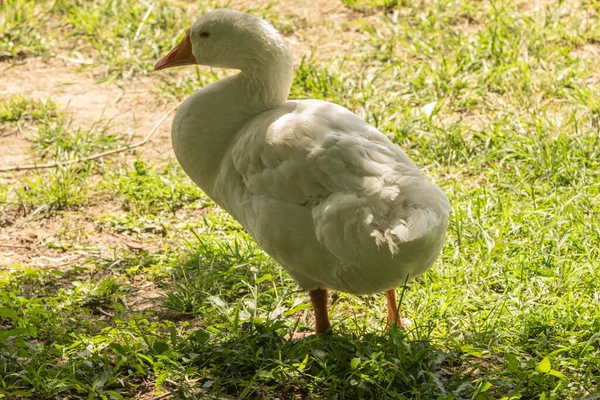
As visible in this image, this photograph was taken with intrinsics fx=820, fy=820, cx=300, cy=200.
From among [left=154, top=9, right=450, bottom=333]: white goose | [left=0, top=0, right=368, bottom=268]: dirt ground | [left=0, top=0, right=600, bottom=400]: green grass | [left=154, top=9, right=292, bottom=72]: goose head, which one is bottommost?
[left=0, top=0, right=368, bottom=268]: dirt ground

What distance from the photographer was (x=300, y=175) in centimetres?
373

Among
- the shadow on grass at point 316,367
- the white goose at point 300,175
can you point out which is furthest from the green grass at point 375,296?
the white goose at point 300,175

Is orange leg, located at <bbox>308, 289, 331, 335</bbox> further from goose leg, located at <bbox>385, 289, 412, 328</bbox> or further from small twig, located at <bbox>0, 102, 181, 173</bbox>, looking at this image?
small twig, located at <bbox>0, 102, 181, 173</bbox>

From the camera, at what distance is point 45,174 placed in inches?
236

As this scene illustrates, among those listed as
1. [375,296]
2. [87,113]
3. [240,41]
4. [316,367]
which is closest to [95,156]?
[87,113]

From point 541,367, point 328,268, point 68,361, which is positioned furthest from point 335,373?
point 68,361

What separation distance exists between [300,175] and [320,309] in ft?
2.29

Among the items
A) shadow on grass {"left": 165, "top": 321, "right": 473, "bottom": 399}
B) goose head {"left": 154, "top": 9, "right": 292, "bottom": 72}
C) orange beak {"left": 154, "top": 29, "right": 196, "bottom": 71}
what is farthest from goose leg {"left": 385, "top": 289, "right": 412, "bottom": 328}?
orange beak {"left": 154, "top": 29, "right": 196, "bottom": 71}

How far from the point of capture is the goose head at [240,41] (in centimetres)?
422

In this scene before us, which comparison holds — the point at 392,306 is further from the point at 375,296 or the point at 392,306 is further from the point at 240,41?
the point at 240,41

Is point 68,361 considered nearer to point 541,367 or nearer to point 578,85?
point 541,367

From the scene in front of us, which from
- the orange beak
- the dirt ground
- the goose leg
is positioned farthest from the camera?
the dirt ground

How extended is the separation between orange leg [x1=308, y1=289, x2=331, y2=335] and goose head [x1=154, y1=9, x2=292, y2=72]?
3.96 feet

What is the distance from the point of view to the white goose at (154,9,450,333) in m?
3.46
